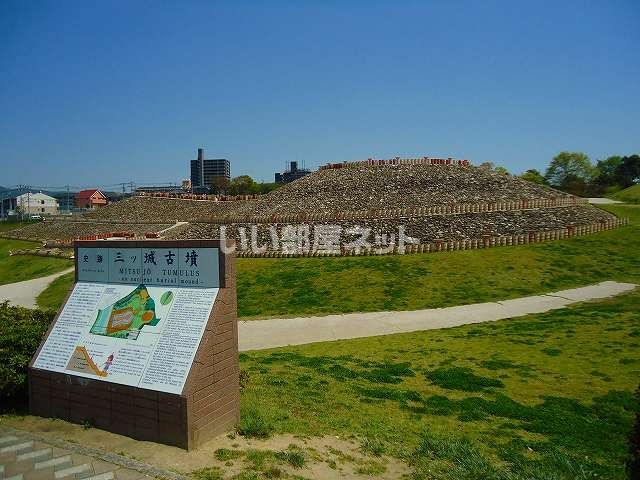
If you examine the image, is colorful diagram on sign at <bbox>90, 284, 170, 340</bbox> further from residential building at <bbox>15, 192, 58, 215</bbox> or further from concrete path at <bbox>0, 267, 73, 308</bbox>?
residential building at <bbox>15, 192, 58, 215</bbox>

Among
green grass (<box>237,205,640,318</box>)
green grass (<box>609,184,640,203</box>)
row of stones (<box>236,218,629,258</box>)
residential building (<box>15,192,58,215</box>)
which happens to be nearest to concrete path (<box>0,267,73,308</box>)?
green grass (<box>237,205,640,318</box>)

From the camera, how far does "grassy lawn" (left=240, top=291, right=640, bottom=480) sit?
7.13 m

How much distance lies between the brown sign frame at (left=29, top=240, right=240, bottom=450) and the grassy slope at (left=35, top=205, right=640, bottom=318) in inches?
453

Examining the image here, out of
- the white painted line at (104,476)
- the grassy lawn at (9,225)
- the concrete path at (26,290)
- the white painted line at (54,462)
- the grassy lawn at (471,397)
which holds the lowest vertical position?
the concrete path at (26,290)

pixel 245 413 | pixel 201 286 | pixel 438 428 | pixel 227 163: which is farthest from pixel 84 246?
pixel 227 163

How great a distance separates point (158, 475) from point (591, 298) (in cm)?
1934

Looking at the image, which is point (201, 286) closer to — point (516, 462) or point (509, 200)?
point (516, 462)

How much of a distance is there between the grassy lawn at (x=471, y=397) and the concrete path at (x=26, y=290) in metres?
18.3

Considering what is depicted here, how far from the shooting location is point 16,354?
8.90 m

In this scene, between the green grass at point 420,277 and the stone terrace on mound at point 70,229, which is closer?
the green grass at point 420,277

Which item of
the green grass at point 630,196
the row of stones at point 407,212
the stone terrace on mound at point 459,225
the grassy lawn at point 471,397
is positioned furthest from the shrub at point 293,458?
the green grass at point 630,196

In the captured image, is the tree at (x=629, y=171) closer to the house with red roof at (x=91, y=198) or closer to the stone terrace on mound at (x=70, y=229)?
the stone terrace on mound at (x=70, y=229)

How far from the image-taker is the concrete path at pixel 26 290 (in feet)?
82.1

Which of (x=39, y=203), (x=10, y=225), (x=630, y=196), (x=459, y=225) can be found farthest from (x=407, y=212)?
(x=39, y=203)
